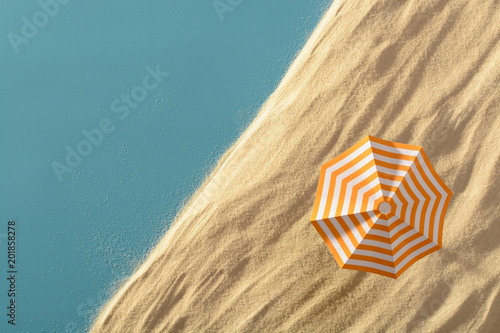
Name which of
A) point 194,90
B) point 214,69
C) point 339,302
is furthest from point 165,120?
point 339,302

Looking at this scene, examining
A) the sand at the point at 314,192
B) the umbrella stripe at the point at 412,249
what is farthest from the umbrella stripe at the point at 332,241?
the sand at the point at 314,192

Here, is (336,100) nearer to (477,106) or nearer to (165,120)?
(477,106)

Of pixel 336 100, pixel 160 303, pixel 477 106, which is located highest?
pixel 336 100

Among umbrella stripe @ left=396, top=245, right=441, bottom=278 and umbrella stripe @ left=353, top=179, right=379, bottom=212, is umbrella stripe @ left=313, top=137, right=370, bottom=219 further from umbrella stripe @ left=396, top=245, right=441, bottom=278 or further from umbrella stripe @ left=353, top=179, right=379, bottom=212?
umbrella stripe @ left=396, top=245, right=441, bottom=278

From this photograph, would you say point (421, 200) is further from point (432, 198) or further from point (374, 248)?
point (374, 248)

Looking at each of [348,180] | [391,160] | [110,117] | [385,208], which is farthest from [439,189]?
[110,117]

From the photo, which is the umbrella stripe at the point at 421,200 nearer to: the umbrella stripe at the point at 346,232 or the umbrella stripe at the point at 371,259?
the umbrella stripe at the point at 371,259

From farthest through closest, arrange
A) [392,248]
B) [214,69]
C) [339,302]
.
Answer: [214,69]
[339,302]
[392,248]

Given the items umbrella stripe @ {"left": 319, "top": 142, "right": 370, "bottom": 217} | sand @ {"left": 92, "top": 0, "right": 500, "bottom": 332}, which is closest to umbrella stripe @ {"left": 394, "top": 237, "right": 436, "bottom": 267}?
sand @ {"left": 92, "top": 0, "right": 500, "bottom": 332}
